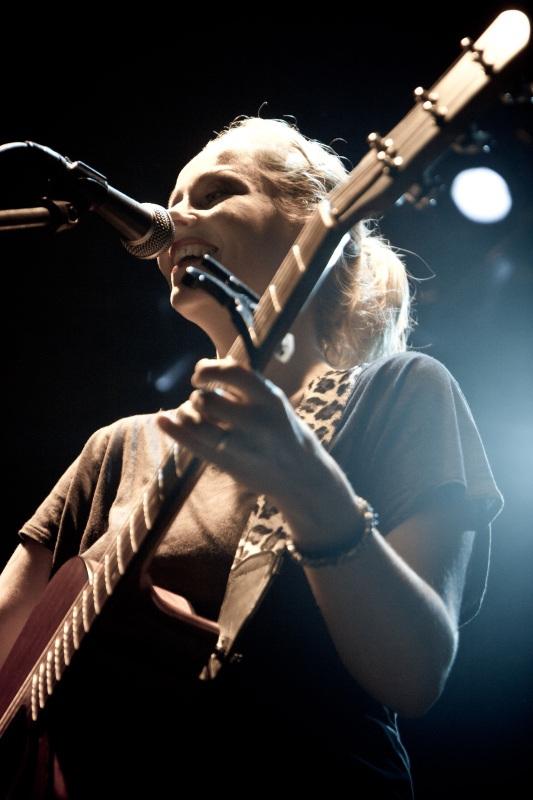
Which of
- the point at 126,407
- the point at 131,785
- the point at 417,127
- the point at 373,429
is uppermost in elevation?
the point at 417,127

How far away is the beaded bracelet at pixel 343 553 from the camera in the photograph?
90 centimetres

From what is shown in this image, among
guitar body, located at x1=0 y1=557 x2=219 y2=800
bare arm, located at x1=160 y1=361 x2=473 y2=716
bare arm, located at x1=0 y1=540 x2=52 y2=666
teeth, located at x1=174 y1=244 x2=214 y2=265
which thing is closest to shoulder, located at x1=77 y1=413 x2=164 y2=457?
bare arm, located at x1=0 y1=540 x2=52 y2=666

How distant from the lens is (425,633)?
3.23 ft

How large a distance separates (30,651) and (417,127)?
1168 millimetres

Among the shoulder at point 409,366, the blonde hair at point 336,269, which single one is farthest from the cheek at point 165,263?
the shoulder at point 409,366

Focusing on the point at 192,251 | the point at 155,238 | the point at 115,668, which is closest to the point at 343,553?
the point at 115,668

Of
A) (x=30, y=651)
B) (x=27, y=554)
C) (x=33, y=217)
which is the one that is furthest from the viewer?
(x=27, y=554)

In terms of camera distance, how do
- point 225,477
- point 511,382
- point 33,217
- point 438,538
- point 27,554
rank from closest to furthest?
point 438,538 < point 33,217 < point 225,477 < point 27,554 < point 511,382

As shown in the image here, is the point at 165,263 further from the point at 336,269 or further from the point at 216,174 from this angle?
the point at 336,269

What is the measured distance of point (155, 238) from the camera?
1.23 metres

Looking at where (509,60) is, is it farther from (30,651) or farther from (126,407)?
(126,407)

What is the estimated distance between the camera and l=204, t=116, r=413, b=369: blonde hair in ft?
5.71

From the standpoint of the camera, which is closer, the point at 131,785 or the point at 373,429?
the point at 131,785

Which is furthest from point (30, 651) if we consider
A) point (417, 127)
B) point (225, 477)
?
point (417, 127)
